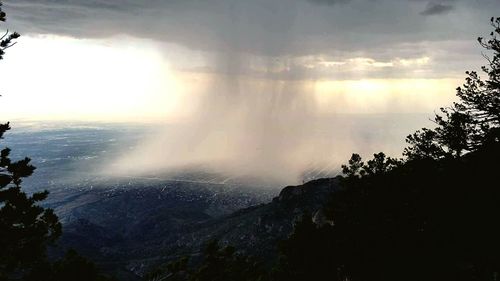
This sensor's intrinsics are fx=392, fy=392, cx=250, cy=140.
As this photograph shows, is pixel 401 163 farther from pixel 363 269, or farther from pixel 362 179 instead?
pixel 363 269

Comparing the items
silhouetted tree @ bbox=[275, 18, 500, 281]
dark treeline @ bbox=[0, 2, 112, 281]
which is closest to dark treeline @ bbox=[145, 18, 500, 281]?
silhouetted tree @ bbox=[275, 18, 500, 281]

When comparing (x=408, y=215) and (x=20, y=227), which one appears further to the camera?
(x=408, y=215)

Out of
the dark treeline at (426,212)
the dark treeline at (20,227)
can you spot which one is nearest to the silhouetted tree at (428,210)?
the dark treeline at (426,212)

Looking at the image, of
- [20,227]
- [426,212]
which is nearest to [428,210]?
[426,212]

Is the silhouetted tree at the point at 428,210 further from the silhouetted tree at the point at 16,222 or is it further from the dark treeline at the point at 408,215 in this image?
the silhouetted tree at the point at 16,222

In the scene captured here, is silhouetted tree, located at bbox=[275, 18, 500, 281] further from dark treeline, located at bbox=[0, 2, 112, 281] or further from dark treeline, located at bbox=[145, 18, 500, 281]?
dark treeline, located at bbox=[0, 2, 112, 281]

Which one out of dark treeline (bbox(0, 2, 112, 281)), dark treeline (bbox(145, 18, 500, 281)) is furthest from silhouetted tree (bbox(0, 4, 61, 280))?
dark treeline (bbox(145, 18, 500, 281))

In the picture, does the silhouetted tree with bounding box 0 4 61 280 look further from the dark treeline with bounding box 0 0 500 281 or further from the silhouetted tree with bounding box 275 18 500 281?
the silhouetted tree with bounding box 275 18 500 281

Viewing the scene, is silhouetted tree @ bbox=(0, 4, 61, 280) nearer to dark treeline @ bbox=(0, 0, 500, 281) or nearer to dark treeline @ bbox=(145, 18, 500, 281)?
dark treeline @ bbox=(0, 0, 500, 281)

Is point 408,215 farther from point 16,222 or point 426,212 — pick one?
point 16,222
